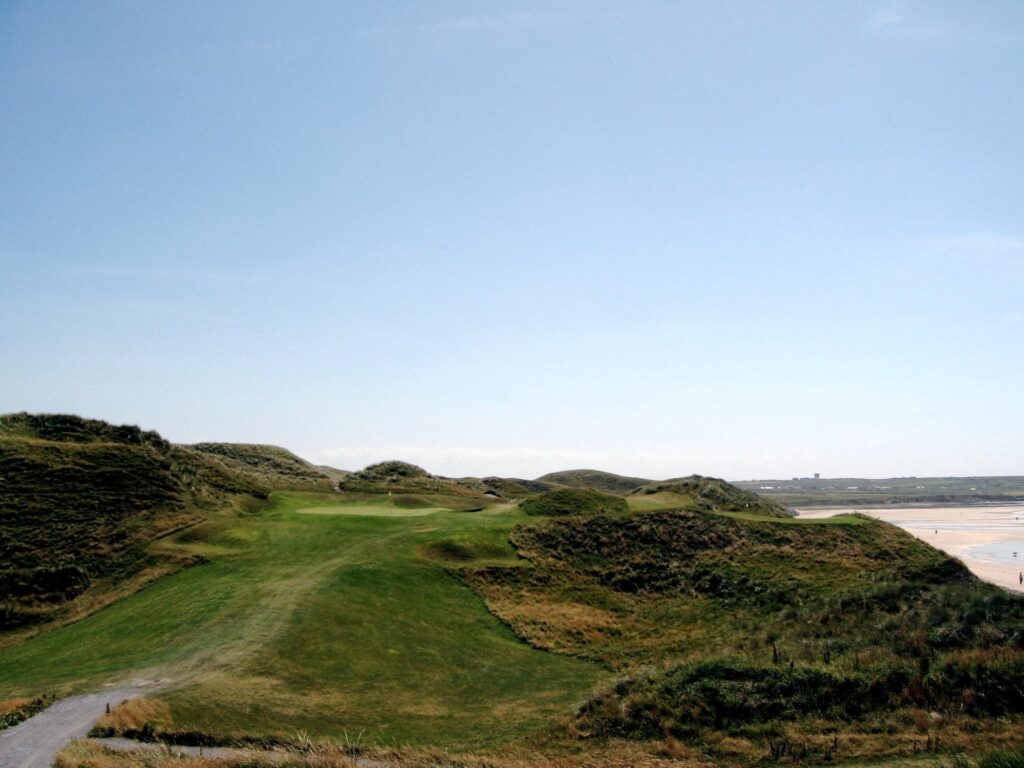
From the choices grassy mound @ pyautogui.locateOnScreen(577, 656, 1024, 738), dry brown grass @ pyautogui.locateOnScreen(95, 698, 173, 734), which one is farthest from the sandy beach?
dry brown grass @ pyautogui.locateOnScreen(95, 698, 173, 734)

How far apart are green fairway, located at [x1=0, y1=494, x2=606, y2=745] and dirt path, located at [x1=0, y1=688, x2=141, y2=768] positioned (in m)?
1.30

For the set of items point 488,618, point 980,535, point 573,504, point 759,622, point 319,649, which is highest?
point 573,504

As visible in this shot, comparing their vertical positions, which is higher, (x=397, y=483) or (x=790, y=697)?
(x=397, y=483)

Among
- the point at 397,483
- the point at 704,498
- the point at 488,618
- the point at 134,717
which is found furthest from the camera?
the point at 397,483

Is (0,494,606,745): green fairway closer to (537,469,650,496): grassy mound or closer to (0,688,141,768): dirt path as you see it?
(0,688,141,768): dirt path

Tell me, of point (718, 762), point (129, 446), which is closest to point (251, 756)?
point (718, 762)

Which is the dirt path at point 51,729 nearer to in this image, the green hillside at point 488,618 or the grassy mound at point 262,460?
the green hillside at point 488,618

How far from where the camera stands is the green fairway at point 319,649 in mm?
17438

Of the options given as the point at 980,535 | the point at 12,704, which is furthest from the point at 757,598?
the point at 980,535

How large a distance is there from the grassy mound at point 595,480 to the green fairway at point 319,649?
98.8 m

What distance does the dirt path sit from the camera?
13.5m

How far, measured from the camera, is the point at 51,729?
15.0 meters

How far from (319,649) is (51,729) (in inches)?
322

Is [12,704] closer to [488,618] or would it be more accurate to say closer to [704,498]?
[488,618]
